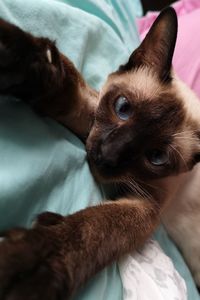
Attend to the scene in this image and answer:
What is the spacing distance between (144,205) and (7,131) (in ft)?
1.57

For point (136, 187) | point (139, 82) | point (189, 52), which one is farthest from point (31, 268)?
point (189, 52)

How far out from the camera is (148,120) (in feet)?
3.95

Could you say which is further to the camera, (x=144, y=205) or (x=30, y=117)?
(x=144, y=205)

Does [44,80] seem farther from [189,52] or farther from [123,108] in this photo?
[189,52]

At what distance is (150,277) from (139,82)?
583mm

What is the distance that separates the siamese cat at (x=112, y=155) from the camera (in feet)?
2.40

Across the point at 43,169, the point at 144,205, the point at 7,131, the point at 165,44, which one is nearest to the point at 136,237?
the point at 144,205

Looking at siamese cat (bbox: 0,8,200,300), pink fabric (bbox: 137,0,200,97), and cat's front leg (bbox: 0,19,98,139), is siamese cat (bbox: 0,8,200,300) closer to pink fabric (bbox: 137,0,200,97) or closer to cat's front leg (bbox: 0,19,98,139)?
cat's front leg (bbox: 0,19,98,139)

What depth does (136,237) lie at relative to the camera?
1.11 metres

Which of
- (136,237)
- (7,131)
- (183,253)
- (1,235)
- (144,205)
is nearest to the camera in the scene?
(1,235)

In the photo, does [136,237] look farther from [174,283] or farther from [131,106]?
[131,106]

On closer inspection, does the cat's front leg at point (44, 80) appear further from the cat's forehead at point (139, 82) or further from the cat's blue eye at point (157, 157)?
the cat's blue eye at point (157, 157)

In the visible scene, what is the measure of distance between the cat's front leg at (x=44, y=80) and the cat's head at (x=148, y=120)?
2.3 inches

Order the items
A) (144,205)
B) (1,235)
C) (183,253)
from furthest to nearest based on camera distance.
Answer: (183,253) < (144,205) < (1,235)
